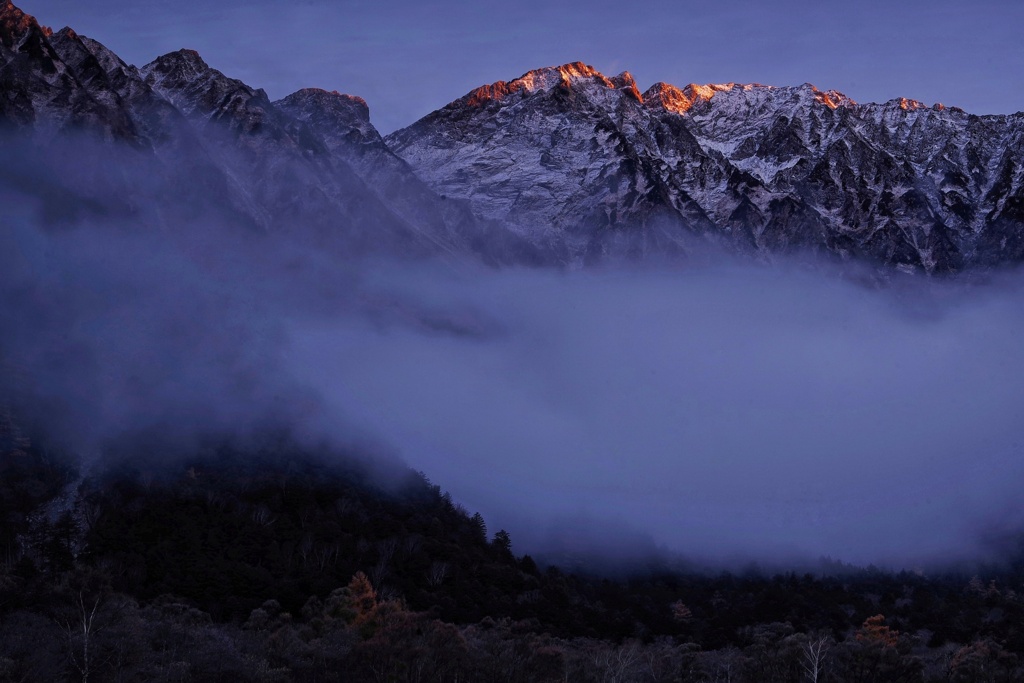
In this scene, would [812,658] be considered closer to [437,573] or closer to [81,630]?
[81,630]

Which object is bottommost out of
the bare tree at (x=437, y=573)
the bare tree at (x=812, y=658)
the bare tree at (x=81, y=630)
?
the bare tree at (x=81, y=630)

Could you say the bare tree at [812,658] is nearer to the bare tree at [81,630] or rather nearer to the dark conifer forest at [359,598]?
the dark conifer forest at [359,598]

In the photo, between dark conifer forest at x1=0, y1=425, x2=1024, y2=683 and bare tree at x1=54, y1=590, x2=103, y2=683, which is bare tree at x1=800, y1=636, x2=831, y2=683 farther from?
bare tree at x1=54, y1=590, x2=103, y2=683

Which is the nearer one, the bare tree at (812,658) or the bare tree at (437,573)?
the bare tree at (812,658)

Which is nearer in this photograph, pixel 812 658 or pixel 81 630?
pixel 81 630

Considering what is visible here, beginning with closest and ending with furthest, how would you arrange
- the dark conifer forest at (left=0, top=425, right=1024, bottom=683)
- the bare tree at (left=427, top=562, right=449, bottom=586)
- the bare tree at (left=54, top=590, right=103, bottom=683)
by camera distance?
the bare tree at (left=54, top=590, right=103, bottom=683)
the dark conifer forest at (left=0, top=425, right=1024, bottom=683)
the bare tree at (left=427, top=562, right=449, bottom=586)

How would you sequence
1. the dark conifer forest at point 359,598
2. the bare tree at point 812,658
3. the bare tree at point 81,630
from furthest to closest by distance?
the bare tree at point 812,658 < the dark conifer forest at point 359,598 < the bare tree at point 81,630

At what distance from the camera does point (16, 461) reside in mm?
137000

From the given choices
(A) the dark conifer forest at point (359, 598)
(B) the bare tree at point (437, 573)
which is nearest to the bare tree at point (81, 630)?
(A) the dark conifer forest at point (359, 598)

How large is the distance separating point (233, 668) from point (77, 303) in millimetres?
145727

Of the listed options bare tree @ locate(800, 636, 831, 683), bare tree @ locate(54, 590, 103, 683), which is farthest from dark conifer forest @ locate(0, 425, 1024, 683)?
bare tree @ locate(800, 636, 831, 683)

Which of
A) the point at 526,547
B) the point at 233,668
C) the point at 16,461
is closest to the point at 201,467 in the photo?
the point at 16,461

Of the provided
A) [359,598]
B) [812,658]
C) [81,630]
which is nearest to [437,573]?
[359,598]

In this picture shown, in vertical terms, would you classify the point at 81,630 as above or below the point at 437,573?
below
